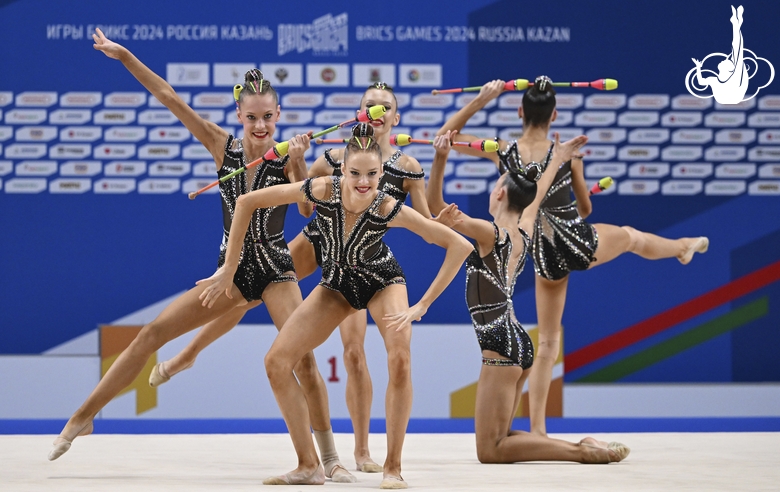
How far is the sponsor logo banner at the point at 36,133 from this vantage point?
7648mm

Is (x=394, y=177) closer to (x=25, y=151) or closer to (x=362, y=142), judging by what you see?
(x=362, y=142)

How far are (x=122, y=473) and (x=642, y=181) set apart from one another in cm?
490

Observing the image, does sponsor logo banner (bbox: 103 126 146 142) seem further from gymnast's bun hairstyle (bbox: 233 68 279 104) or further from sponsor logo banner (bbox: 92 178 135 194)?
gymnast's bun hairstyle (bbox: 233 68 279 104)

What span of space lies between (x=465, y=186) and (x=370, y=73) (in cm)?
109

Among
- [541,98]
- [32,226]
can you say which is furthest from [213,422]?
[541,98]

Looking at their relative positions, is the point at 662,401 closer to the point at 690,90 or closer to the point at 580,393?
the point at 580,393

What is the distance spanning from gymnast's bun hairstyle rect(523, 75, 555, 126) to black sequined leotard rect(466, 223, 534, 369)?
0.81 metres

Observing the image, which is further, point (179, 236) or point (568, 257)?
point (179, 236)

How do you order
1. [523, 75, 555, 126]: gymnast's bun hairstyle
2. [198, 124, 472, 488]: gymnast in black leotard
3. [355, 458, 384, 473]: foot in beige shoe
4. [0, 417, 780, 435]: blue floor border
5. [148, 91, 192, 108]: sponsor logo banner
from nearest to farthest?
[198, 124, 472, 488]: gymnast in black leotard → [355, 458, 384, 473]: foot in beige shoe → [523, 75, 555, 126]: gymnast's bun hairstyle → [0, 417, 780, 435]: blue floor border → [148, 91, 192, 108]: sponsor logo banner

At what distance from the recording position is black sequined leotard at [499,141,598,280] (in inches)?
214

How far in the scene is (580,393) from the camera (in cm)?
748

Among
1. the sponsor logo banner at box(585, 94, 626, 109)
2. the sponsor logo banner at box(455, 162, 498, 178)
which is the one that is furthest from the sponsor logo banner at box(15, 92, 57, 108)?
the sponsor logo banner at box(585, 94, 626, 109)

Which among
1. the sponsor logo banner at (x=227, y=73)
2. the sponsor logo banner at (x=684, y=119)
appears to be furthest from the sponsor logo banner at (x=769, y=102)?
the sponsor logo banner at (x=227, y=73)

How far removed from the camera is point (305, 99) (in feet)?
25.2
